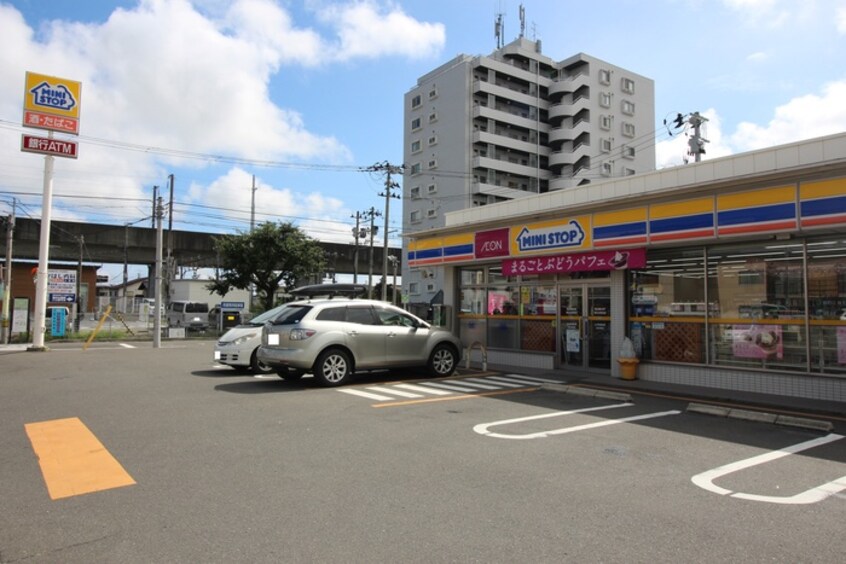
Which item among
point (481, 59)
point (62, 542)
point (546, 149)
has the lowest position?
point (62, 542)

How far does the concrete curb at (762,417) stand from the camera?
7.28 m

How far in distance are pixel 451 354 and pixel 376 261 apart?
4310 cm

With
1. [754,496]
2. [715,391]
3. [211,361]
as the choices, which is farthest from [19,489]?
[211,361]

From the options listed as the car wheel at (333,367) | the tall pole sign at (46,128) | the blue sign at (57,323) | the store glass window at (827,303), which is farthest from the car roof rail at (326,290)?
the store glass window at (827,303)

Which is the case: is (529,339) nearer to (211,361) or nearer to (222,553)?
(211,361)

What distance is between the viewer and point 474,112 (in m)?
57.2

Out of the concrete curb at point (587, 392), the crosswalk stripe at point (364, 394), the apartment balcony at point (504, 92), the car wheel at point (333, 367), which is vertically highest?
the apartment balcony at point (504, 92)

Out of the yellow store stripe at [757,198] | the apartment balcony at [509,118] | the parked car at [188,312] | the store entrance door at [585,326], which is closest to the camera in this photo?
the yellow store stripe at [757,198]

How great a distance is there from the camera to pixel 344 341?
10.6m

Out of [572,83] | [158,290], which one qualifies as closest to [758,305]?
[158,290]

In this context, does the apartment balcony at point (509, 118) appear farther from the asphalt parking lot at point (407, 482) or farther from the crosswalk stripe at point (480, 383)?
the asphalt parking lot at point (407, 482)

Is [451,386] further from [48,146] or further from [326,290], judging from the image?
[48,146]

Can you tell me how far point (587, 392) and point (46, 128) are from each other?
1978cm

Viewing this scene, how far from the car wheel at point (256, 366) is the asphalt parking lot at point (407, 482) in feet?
11.1
